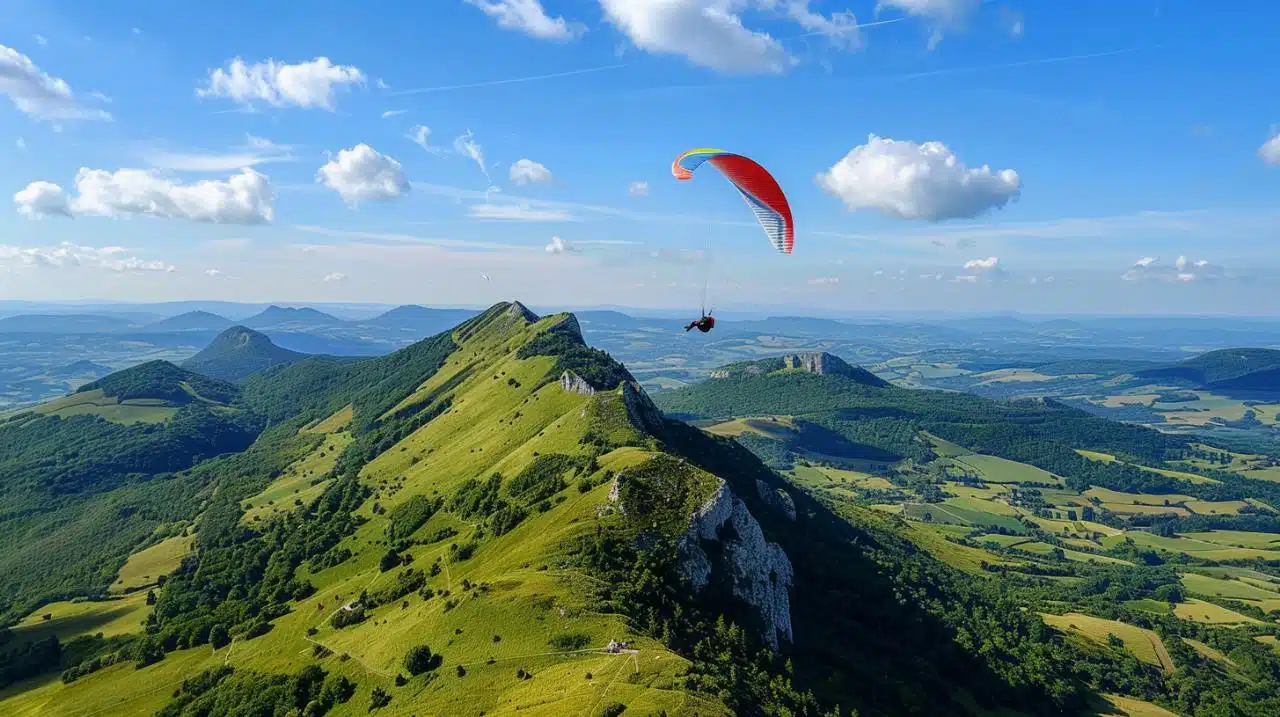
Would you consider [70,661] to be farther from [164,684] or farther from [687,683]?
[687,683]

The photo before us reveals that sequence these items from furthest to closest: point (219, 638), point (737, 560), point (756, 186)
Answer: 1. point (219, 638)
2. point (737, 560)
3. point (756, 186)

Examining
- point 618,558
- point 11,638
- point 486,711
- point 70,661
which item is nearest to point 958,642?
point 618,558

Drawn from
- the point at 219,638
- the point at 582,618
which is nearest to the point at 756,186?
the point at 582,618

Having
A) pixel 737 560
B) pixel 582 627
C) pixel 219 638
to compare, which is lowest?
pixel 219 638

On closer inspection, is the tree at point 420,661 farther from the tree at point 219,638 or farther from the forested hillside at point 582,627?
the tree at point 219,638

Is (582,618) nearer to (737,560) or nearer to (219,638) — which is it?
(737,560)
